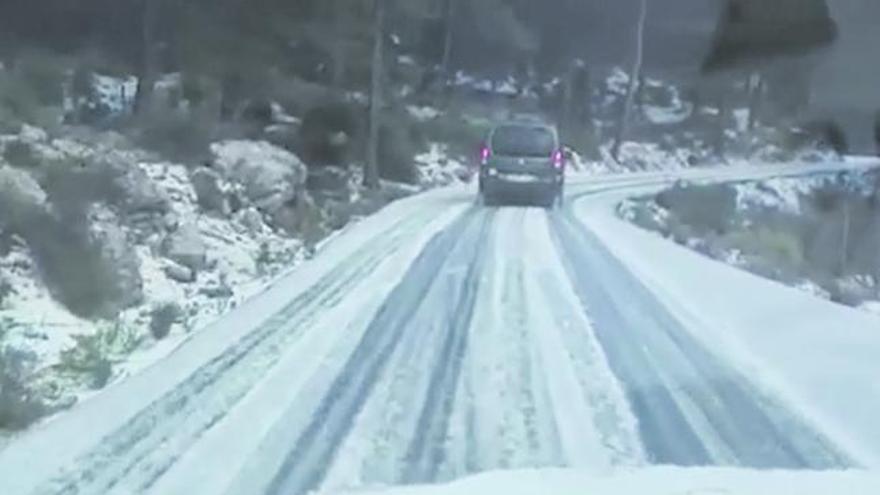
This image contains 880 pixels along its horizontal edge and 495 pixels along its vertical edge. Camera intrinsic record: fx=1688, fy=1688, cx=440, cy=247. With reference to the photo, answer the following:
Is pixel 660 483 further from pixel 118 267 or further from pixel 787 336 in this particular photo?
pixel 118 267

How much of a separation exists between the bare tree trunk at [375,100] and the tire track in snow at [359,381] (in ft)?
57.2

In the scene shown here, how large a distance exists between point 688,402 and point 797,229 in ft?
73.2

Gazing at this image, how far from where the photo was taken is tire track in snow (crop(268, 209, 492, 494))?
372 inches

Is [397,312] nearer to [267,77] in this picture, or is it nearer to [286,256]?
[286,256]

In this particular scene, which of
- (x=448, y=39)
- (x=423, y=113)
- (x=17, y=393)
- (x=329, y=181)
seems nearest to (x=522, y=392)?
(x=17, y=393)

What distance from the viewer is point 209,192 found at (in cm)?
2505

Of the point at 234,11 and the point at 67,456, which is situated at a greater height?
the point at 234,11

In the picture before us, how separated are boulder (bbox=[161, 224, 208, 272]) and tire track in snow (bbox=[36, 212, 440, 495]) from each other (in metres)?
3.20

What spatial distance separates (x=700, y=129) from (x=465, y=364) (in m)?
45.6

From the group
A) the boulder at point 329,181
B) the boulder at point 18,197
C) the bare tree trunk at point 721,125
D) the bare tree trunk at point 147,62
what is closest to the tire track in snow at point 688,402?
the boulder at point 18,197

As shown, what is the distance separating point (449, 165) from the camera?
4784 centimetres

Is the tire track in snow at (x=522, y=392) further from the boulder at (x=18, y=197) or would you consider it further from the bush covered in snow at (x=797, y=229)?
the bush covered in snow at (x=797, y=229)

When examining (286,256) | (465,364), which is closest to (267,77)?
(286,256)

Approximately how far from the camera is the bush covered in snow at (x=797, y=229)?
26750mm
